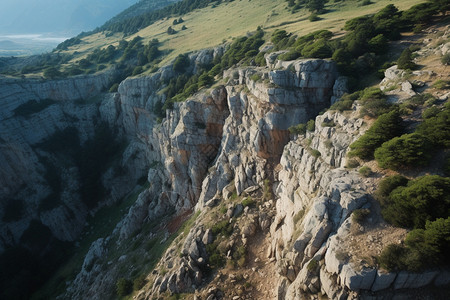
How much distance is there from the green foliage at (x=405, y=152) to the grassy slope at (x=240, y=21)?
2719 cm

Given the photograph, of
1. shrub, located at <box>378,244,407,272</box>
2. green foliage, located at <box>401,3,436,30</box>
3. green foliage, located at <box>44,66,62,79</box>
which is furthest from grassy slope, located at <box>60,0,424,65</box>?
shrub, located at <box>378,244,407,272</box>

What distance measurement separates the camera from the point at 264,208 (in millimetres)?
28641

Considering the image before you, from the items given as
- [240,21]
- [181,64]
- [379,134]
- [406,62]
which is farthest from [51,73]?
[379,134]

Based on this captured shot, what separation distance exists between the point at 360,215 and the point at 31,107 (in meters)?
72.8

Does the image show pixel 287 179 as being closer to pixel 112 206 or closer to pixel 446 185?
pixel 446 185

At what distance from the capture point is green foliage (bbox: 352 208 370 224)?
1588 cm

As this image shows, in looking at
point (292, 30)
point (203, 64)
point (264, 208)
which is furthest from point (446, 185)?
point (203, 64)

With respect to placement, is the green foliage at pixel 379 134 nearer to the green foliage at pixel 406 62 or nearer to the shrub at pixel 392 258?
the shrub at pixel 392 258

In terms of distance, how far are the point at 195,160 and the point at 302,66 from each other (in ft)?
67.7

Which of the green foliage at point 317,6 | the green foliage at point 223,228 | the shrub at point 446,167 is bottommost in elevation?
the green foliage at point 223,228

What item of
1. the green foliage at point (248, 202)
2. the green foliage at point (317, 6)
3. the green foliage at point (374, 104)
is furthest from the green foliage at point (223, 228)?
the green foliage at point (317, 6)

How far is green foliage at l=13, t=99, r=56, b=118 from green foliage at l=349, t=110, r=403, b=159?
6988 cm

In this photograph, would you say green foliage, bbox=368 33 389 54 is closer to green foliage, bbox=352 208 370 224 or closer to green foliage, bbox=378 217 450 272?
green foliage, bbox=352 208 370 224

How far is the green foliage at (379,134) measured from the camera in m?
19.0
